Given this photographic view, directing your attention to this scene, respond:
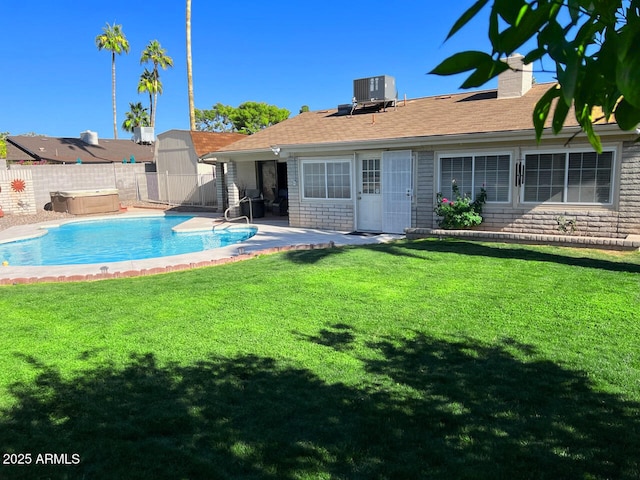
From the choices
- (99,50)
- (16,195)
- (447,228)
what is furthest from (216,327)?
(99,50)

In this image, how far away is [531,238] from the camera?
11133 mm

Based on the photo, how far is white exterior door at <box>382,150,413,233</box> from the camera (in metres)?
13.6

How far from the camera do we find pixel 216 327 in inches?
226

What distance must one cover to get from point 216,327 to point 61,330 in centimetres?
186

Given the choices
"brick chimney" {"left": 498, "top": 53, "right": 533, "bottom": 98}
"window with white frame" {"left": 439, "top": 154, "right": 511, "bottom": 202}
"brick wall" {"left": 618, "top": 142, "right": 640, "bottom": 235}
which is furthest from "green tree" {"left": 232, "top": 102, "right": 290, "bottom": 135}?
"brick wall" {"left": 618, "top": 142, "right": 640, "bottom": 235}

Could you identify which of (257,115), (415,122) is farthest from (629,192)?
(257,115)

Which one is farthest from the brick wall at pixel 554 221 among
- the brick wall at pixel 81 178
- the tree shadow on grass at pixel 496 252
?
the brick wall at pixel 81 178

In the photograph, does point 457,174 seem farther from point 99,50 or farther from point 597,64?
point 99,50

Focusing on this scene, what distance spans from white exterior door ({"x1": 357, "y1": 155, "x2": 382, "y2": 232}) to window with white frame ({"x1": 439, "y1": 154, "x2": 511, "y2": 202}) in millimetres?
2032

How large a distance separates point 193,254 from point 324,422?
29.5 ft

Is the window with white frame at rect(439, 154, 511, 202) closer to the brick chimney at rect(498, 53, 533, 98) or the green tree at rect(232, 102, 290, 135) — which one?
the brick chimney at rect(498, 53, 533, 98)

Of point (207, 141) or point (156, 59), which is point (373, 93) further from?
point (156, 59)

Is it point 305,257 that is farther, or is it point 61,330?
point 305,257

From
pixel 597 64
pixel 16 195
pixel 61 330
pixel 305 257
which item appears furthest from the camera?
pixel 16 195
